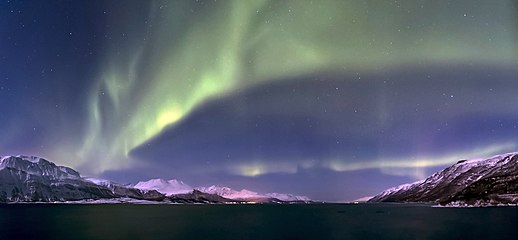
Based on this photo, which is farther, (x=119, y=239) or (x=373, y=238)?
(x=373, y=238)

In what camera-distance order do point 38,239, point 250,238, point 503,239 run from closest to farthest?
point 503,239
point 38,239
point 250,238

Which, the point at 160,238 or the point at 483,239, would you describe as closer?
the point at 483,239

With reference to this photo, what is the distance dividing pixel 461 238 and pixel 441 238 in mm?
4707

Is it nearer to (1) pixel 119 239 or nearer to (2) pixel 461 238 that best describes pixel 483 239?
(2) pixel 461 238

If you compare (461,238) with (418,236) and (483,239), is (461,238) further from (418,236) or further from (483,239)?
(418,236)

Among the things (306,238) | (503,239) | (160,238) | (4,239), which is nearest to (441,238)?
(503,239)

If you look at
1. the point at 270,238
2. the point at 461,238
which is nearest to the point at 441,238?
the point at 461,238

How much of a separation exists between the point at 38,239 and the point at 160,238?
29920mm

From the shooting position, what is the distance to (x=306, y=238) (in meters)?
99.6

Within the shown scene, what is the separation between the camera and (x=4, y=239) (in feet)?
315

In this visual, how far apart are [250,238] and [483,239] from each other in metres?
57.3

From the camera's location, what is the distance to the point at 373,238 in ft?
339

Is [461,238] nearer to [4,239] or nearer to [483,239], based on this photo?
[483,239]

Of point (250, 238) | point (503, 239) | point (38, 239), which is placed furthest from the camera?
point (250, 238)
